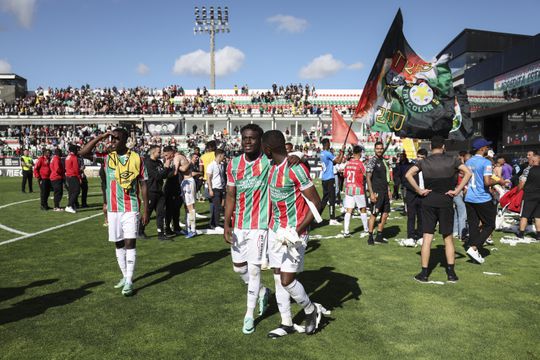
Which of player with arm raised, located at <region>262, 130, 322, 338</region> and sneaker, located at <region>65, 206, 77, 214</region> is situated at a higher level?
player with arm raised, located at <region>262, 130, 322, 338</region>

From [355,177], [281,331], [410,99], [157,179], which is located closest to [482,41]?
[410,99]

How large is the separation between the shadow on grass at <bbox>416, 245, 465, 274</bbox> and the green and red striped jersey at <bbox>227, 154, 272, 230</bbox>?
12.9 ft

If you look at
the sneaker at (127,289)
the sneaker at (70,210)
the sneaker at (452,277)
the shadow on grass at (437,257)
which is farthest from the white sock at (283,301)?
the sneaker at (70,210)

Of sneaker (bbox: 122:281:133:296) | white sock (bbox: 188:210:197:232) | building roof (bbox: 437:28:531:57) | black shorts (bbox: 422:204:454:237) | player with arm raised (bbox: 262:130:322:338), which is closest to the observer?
player with arm raised (bbox: 262:130:322:338)

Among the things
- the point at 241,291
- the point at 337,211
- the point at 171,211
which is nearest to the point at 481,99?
the point at 337,211

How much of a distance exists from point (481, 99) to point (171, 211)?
3780 centimetres

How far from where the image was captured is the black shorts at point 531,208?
988 cm

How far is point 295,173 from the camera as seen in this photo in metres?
4.48

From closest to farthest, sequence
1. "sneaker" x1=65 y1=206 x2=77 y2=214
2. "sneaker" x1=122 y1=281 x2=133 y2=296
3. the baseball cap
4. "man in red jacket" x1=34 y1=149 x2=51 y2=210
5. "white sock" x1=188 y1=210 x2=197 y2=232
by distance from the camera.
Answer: "sneaker" x1=122 y1=281 x2=133 y2=296 < the baseball cap < "white sock" x1=188 y1=210 x2=197 y2=232 < "sneaker" x1=65 y1=206 x2=77 y2=214 < "man in red jacket" x1=34 y1=149 x2=51 y2=210

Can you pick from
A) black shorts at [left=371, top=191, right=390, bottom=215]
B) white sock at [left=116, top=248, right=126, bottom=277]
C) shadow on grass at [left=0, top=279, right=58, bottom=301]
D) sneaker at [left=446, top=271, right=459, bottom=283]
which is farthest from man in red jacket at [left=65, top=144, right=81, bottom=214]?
sneaker at [left=446, top=271, right=459, bottom=283]

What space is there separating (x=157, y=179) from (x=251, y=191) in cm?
563

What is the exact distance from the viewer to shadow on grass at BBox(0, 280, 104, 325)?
531 cm

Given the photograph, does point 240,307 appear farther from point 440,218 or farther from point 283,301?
point 440,218

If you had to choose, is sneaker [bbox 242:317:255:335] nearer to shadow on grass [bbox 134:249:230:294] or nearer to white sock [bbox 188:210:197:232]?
shadow on grass [bbox 134:249:230:294]
